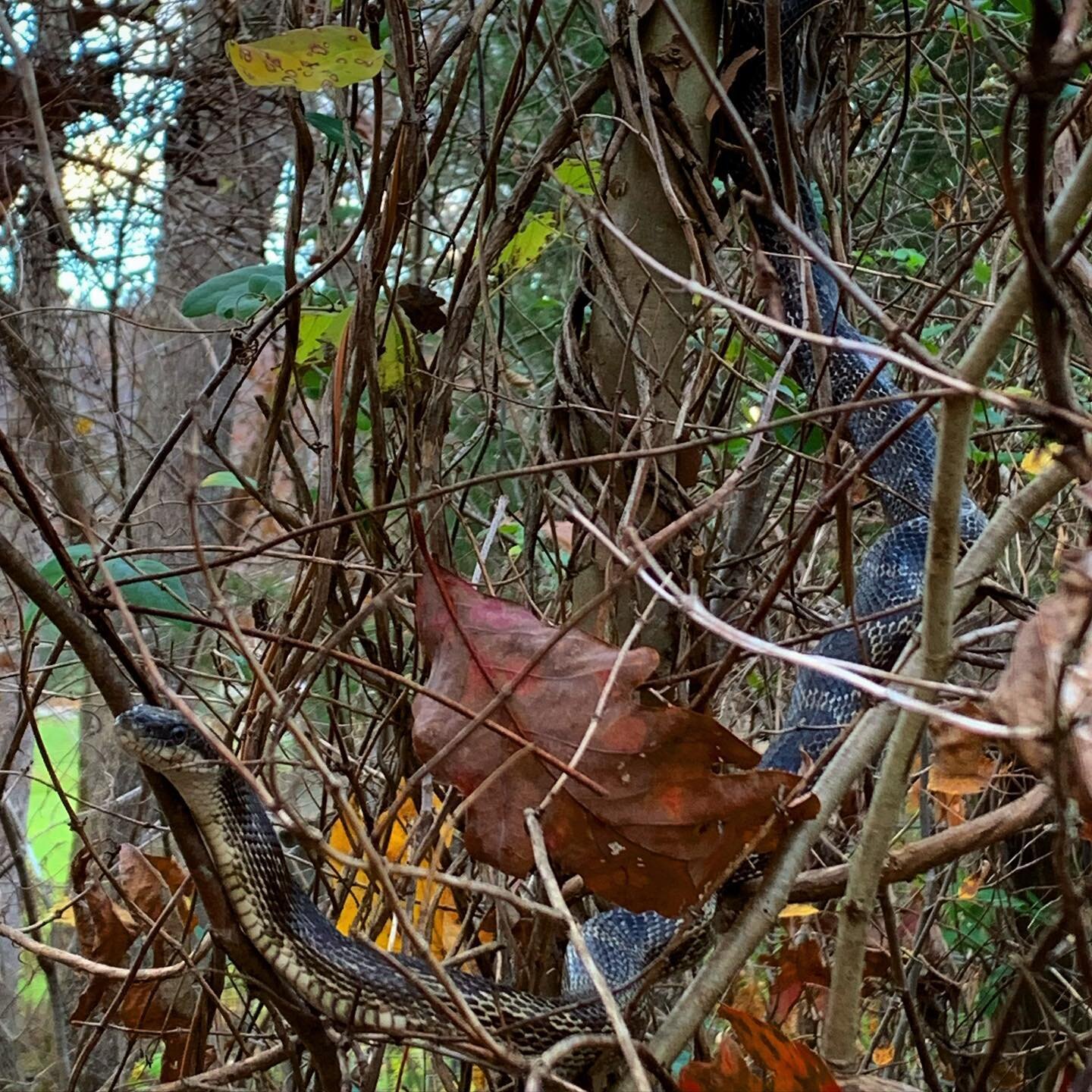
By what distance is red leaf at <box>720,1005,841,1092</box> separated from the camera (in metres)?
0.77

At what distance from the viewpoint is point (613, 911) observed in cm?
135

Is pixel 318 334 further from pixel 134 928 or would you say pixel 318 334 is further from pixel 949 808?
pixel 949 808

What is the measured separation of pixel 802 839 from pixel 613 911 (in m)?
0.55

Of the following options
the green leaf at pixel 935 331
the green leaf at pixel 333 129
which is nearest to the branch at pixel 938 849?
the green leaf at pixel 333 129

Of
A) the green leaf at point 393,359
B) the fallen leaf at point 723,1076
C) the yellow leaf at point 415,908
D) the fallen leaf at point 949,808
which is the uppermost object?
the green leaf at point 393,359

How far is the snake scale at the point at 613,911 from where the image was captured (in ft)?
3.36

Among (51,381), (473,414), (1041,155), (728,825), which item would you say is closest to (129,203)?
(51,381)

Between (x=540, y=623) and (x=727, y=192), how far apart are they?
822 millimetres

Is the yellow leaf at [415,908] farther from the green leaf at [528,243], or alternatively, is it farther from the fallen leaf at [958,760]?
Answer: the green leaf at [528,243]

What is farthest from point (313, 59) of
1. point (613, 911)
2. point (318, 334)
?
point (613, 911)

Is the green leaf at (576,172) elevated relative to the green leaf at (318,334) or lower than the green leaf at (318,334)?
elevated

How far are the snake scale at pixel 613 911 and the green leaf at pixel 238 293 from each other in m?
0.59

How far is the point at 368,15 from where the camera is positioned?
1277 millimetres

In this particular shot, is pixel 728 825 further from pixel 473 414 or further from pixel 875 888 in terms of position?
pixel 473 414
